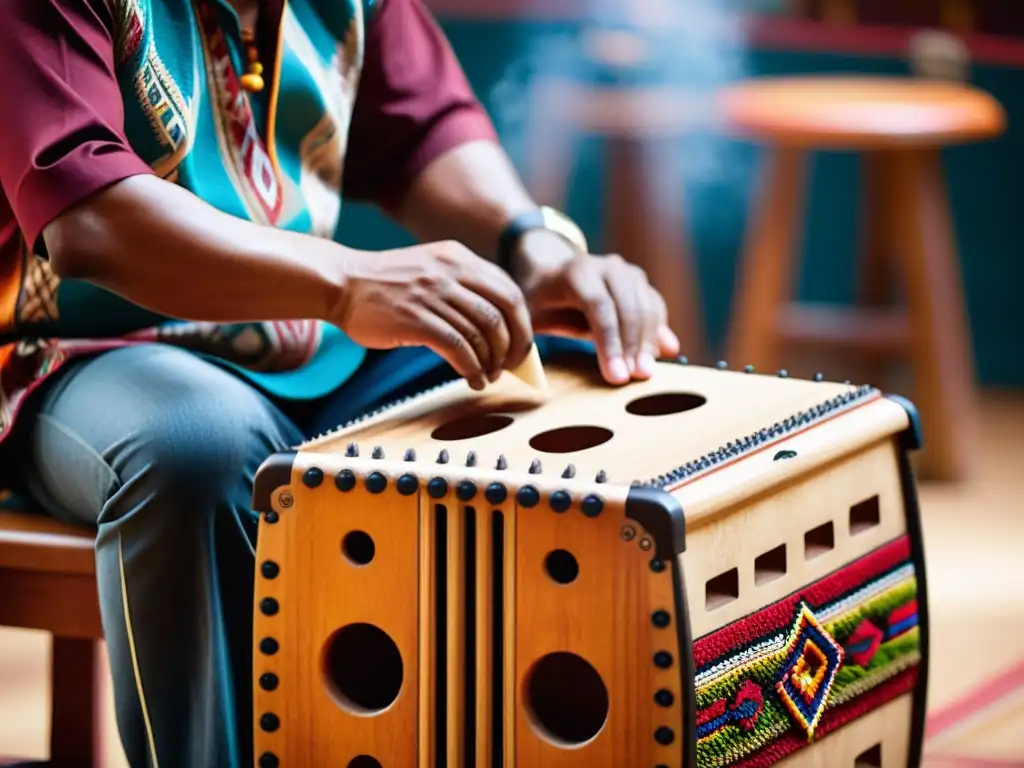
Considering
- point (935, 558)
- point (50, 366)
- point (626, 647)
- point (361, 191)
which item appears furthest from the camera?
point (935, 558)

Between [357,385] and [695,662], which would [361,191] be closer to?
[357,385]

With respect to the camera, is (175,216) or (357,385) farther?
(357,385)

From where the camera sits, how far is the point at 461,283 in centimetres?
146

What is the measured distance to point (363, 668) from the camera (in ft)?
4.82

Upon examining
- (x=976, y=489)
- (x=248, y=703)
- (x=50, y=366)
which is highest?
(x=50, y=366)

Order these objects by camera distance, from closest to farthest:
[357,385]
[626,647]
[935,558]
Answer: [626,647]
[357,385]
[935,558]

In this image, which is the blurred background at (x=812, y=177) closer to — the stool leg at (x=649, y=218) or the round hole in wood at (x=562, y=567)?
the stool leg at (x=649, y=218)

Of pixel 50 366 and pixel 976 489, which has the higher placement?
pixel 50 366

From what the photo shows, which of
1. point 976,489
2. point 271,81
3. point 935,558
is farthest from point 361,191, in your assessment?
point 976,489

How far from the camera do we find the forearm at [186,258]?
1.41 metres

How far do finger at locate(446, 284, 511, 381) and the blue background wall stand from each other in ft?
9.19

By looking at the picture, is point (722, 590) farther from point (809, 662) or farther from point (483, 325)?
point (483, 325)

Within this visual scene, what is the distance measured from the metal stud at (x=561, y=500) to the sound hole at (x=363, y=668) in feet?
0.74

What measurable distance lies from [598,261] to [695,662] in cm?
53
